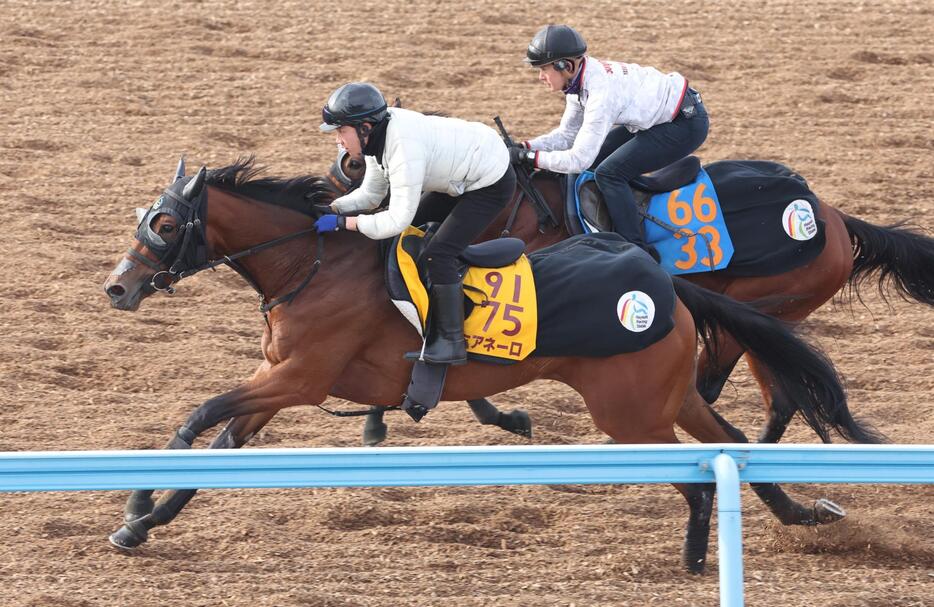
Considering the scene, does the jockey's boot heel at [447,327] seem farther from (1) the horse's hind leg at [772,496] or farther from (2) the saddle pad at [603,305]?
(1) the horse's hind leg at [772,496]

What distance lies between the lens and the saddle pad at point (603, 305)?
5504 mm

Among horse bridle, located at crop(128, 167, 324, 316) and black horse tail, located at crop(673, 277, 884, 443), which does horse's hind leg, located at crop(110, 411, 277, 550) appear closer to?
horse bridle, located at crop(128, 167, 324, 316)

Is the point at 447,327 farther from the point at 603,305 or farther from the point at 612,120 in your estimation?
the point at 612,120

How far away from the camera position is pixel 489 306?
557 centimetres

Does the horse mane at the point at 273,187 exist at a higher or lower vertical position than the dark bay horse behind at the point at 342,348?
higher

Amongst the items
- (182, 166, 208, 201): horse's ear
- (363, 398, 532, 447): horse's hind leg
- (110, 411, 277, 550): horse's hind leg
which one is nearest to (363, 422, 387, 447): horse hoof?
(363, 398, 532, 447): horse's hind leg

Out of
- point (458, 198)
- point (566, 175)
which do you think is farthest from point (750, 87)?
point (458, 198)

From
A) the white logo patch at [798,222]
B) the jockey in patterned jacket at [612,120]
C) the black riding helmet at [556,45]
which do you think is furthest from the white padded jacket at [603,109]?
the white logo patch at [798,222]

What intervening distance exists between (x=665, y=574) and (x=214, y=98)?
22.9 ft

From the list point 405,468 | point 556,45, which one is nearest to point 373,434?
point 556,45

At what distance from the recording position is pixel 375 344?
5.74 metres

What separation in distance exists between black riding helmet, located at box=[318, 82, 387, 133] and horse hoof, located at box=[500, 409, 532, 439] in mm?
2054

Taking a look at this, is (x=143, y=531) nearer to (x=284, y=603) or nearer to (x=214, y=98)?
(x=284, y=603)

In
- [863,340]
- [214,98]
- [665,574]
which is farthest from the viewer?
[214,98]
